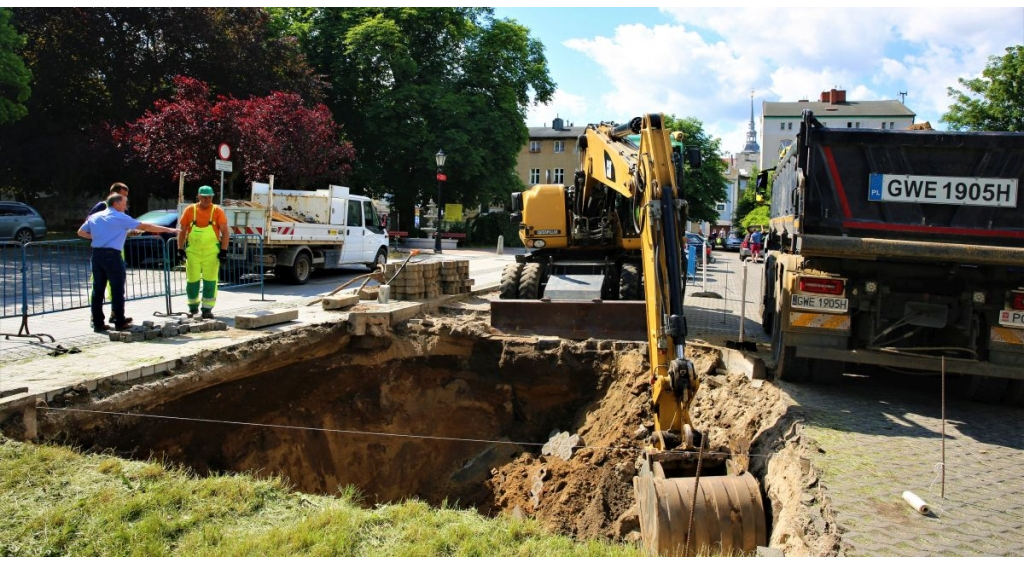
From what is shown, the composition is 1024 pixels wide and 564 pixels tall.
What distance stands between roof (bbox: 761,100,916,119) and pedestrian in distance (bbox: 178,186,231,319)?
6703cm

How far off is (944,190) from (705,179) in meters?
44.0

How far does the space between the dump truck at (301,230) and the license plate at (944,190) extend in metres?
10.1

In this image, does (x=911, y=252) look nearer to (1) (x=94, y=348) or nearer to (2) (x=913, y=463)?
(2) (x=913, y=463)

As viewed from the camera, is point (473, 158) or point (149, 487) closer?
point (149, 487)

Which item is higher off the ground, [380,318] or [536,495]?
[380,318]

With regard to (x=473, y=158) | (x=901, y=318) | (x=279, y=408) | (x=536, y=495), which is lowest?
(x=536, y=495)

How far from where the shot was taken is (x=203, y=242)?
28.8 ft

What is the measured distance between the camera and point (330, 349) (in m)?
9.30

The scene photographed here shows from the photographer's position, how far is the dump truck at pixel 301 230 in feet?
45.9

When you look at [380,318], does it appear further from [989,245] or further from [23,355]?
[989,245]

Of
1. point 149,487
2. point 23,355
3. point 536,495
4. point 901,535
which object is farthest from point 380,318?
point 901,535

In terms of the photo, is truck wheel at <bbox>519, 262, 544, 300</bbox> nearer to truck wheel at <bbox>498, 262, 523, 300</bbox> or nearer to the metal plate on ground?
truck wheel at <bbox>498, 262, 523, 300</bbox>

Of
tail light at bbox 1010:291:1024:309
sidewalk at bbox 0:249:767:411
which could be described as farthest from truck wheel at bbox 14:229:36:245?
tail light at bbox 1010:291:1024:309

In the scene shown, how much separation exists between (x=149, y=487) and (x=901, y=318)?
6650 mm
